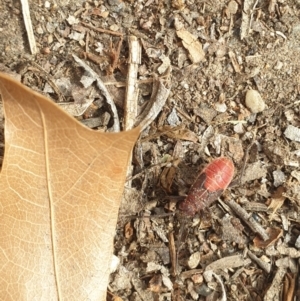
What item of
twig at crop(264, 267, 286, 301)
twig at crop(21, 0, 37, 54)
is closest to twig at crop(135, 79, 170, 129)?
twig at crop(21, 0, 37, 54)

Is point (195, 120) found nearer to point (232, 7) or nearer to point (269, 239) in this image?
point (232, 7)

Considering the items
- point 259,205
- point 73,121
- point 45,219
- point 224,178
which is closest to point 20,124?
point 73,121

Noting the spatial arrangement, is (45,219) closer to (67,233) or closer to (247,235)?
(67,233)

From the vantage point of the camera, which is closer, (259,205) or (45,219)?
(45,219)

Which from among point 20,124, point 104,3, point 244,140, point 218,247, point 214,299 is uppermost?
point 104,3

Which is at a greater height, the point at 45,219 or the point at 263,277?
the point at 45,219

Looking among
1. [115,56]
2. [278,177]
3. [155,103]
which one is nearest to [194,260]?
[278,177]

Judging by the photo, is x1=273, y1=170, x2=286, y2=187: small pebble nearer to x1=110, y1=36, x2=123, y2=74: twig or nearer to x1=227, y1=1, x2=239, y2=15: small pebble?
x1=227, y1=1, x2=239, y2=15: small pebble

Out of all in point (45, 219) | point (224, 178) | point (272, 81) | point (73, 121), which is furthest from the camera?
point (272, 81)
